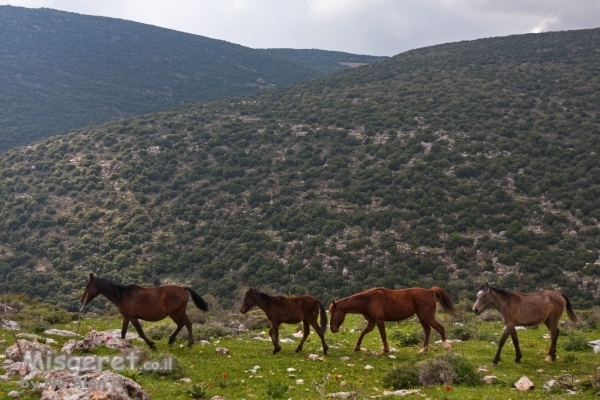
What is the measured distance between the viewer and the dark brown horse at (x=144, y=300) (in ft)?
43.4

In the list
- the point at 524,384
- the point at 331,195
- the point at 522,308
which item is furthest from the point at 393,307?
the point at 331,195

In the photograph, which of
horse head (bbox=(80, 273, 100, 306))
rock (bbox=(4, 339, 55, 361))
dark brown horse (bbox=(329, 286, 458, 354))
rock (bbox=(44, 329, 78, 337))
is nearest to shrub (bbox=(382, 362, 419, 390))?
dark brown horse (bbox=(329, 286, 458, 354))

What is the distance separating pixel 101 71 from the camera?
315 ft

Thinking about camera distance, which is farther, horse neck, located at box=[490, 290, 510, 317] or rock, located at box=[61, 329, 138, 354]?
rock, located at box=[61, 329, 138, 354]

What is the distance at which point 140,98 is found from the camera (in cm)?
9000

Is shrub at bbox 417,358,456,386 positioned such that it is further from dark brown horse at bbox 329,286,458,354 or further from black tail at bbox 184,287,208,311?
black tail at bbox 184,287,208,311

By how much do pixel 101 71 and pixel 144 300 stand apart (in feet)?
307

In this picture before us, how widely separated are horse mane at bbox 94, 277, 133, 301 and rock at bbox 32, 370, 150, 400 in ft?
17.1

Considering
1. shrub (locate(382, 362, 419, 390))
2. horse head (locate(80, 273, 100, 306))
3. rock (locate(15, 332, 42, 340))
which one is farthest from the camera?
horse head (locate(80, 273, 100, 306))

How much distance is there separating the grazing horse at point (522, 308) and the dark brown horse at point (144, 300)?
7.61 metres

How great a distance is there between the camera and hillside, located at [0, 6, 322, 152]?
254ft

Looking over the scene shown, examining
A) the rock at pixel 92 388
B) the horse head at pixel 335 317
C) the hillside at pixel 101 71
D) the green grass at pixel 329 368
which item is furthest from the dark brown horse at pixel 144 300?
the hillside at pixel 101 71

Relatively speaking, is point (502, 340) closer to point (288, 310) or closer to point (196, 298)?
point (288, 310)

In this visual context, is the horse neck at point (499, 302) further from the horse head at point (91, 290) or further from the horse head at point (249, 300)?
the horse head at point (91, 290)
